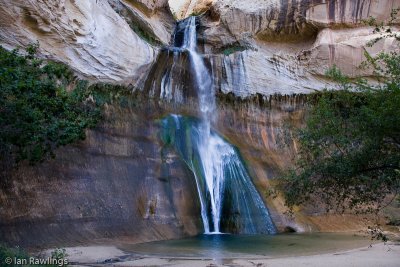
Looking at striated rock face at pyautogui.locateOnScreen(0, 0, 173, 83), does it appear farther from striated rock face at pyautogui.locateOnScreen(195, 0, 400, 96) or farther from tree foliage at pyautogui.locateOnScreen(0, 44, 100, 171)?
striated rock face at pyautogui.locateOnScreen(195, 0, 400, 96)

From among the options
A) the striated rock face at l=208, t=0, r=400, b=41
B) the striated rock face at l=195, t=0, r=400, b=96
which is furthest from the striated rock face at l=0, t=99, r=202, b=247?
the striated rock face at l=208, t=0, r=400, b=41

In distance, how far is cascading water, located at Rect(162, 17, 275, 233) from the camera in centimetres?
2048

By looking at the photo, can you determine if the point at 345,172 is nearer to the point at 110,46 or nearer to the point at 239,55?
the point at 110,46

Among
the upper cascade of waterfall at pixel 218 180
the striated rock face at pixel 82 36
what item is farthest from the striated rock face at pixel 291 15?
the upper cascade of waterfall at pixel 218 180

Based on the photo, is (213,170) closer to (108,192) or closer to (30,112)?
(108,192)

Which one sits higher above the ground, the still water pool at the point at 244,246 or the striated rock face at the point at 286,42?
the striated rock face at the point at 286,42

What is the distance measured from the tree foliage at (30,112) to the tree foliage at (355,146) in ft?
22.1

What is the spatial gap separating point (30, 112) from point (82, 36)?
32.5 ft

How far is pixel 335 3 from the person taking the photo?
1155 inches

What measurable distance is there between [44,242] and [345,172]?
9.28 metres

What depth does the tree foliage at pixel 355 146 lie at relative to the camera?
941cm

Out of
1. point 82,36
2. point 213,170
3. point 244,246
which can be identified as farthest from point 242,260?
point 82,36

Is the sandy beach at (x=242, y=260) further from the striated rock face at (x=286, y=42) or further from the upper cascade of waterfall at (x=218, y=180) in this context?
the striated rock face at (x=286, y=42)

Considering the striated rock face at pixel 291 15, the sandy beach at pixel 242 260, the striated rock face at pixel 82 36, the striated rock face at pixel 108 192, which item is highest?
the striated rock face at pixel 291 15
